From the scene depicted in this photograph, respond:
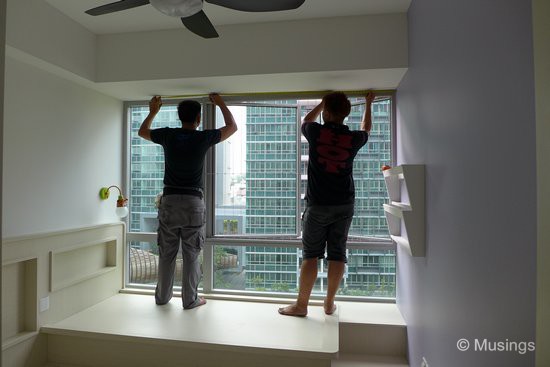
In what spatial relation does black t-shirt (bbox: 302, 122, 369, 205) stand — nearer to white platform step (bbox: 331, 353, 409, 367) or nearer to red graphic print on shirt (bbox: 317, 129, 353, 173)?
red graphic print on shirt (bbox: 317, 129, 353, 173)

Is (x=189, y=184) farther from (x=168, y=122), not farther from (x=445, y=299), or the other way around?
(x=445, y=299)


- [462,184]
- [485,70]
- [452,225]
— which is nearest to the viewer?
[485,70]

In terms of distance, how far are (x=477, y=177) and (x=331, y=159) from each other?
1141mm

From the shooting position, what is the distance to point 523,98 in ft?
2.60

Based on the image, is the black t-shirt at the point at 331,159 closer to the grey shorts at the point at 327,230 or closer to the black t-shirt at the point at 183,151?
the grey shorts at the point at 327,230

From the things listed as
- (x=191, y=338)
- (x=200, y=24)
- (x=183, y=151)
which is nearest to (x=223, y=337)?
(x=191, y=338)

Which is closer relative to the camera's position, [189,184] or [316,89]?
[189,184]

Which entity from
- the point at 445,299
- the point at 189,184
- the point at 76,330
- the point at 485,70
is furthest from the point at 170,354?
the point at 485,70

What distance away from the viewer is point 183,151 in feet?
7.55

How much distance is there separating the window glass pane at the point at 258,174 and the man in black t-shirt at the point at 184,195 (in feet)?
1.30

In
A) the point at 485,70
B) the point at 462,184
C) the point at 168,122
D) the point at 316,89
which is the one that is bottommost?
the point at 462,184

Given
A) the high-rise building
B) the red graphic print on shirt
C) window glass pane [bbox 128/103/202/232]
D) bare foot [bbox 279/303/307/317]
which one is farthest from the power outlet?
the red graphic print on shirt

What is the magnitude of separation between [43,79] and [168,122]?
955 millimetres

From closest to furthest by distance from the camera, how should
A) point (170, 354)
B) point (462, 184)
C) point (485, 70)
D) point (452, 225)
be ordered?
point (485, 70) → point (462, 184) → point (452, 225) → point (170, 354)
